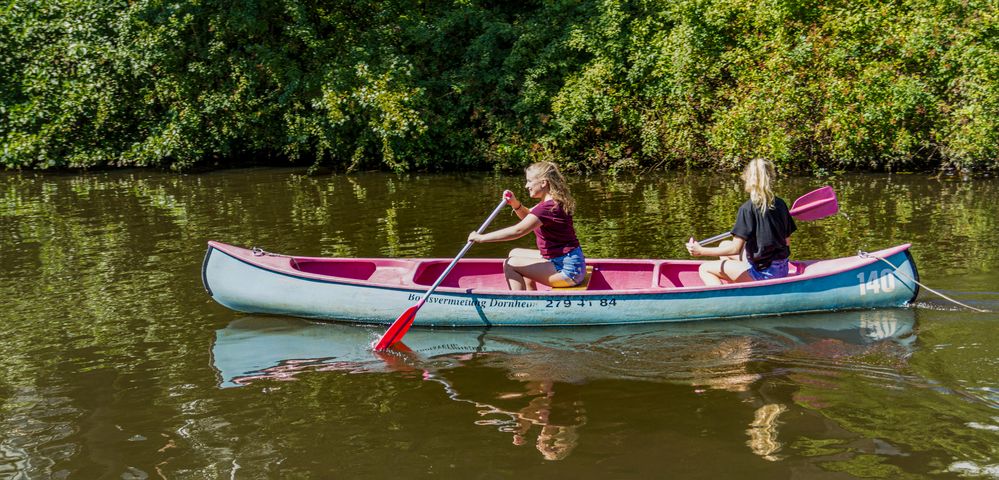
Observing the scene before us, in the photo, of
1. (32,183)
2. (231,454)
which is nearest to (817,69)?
(231,454)

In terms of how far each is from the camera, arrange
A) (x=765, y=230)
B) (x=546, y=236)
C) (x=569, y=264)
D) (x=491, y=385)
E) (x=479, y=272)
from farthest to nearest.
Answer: (x=479, y=272), (x=569, y=264), (x=546, y=236), (x=765, y=230), (x=491, y=385)

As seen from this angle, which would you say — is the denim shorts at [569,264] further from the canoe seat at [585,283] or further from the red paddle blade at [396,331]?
Answer: the red paddle blade at [396,331]

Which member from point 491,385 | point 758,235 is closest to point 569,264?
point 758,235

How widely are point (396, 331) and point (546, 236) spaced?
1.77 m

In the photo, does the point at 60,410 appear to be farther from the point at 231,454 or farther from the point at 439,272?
the point at 439,272

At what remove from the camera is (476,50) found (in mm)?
21875

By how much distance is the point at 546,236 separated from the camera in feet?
29.6

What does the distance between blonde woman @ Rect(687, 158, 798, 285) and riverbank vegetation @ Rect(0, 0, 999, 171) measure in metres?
9.59

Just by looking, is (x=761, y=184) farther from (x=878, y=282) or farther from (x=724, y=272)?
(x=878, y=282)

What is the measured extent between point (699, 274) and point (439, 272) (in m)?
2.78

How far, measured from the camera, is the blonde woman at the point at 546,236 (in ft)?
28.9

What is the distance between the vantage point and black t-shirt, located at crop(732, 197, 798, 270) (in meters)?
8.62

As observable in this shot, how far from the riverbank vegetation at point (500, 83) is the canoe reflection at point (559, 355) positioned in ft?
33.1

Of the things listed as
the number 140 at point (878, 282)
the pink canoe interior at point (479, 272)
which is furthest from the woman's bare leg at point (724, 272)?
the number 140 at point (878, 282)
